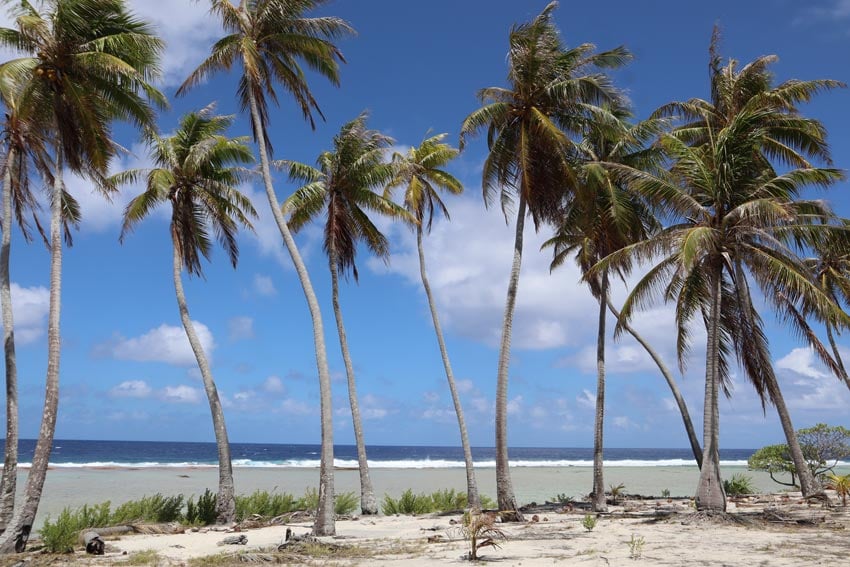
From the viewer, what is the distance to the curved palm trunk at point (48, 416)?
11.7 metres

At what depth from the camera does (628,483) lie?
35594 millimetres

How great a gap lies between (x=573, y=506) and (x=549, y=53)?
40.6ft

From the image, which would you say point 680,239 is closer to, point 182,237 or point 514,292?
point 514,292

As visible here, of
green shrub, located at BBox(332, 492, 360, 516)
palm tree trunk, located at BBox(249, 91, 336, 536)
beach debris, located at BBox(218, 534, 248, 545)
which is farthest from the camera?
green shrub, located at BBox(332, 492, 360, 516)

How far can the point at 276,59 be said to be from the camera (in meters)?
15.9

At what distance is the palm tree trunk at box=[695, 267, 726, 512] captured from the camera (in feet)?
47.2

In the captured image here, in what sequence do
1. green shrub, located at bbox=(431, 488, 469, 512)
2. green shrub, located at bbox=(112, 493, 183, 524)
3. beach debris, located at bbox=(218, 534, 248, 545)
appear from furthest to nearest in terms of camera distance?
green shrub, located at bbox=(431, 488, 469, 512) < green shrub, located at bbox=(112, 493, 183, 524) < beach debris, located at bbox=(218, 534, 248, 545)

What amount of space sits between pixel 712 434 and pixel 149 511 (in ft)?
43.1

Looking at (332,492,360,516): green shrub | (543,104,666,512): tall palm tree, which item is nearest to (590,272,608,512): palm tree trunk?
(543,104,666,512): tall palm tree

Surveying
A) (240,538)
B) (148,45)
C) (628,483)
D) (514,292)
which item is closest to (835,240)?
(514,292)

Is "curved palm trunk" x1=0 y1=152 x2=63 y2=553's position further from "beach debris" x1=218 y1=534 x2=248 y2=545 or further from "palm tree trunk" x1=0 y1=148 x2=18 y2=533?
"beach debris" x1=218 y1=534 x2=248 y2=545

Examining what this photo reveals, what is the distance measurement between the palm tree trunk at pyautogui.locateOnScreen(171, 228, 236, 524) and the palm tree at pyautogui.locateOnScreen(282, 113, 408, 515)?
11.3 feet

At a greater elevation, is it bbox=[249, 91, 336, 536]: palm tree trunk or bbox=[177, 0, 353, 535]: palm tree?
bbox=[177, 0, 353, 535]: palm tree

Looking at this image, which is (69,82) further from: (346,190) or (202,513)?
(202,513)
